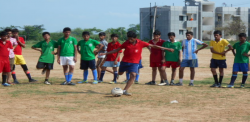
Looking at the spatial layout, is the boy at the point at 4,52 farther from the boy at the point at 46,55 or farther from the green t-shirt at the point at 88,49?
the green t-shirt at the point at 88,49

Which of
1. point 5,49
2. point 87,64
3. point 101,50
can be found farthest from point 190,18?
point 5,49

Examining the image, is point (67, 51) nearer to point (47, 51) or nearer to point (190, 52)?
point (47, 51)

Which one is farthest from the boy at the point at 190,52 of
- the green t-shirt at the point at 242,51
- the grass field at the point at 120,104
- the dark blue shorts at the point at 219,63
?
the green t-shirt at the point at 242,51

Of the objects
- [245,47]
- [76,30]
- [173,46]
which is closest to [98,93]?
[173,46]

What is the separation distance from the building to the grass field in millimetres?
59807

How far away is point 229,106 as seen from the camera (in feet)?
31.1

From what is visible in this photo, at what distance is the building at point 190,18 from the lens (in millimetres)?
73625

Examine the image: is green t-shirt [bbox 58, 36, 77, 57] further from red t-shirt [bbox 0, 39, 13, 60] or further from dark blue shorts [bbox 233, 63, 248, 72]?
dark blue shorts [bbox 233, 63, 248, 72]

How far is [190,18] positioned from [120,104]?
68.6 metres

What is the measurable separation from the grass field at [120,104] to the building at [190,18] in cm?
5981

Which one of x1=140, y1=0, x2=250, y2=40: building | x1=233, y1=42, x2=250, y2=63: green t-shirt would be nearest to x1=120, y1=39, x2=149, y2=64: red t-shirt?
x1=233, y1=42, x2=250, y2=63: green t-shirt

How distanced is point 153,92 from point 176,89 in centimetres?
108

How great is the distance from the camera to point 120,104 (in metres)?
9.64

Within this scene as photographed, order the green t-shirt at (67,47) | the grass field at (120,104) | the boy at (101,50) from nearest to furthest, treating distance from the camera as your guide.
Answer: the grass field at (120,104), the green t-shirt at (67,47), the boy at (101,50)
